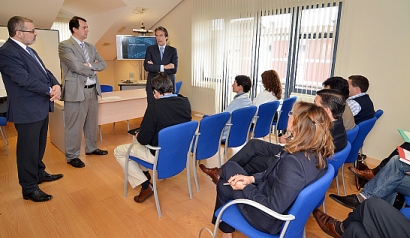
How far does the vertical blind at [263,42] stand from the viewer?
3.94 metres

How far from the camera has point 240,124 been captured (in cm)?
301

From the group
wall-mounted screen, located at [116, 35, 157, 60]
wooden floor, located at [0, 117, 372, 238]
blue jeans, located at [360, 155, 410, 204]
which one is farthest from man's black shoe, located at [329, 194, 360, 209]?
wall-mounted screen, located at [116, 35, 157, 60]

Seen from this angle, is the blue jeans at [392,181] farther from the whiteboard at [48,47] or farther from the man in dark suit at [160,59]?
the whiteboard at [48,47]

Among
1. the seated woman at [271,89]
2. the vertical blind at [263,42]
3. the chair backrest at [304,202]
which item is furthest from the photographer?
the vertical blind at [263,42]

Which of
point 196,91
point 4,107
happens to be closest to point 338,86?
point 196,91

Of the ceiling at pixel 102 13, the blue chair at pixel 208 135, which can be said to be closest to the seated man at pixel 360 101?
the blue chair at pixel 208 135

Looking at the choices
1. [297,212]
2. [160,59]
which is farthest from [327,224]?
[160,59]

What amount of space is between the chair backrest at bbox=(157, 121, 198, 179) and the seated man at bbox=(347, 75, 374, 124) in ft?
6.52

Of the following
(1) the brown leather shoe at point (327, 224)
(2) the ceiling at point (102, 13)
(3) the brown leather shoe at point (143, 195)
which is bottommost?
(3) the brown leather shoe at point (143, 195)

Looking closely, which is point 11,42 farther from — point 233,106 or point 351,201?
point 351,201

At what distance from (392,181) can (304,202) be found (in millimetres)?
1395

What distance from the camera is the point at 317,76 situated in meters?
4.08

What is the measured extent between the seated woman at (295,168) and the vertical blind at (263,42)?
2.99 meters

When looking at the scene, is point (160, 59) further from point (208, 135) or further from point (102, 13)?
point (102, 13)
